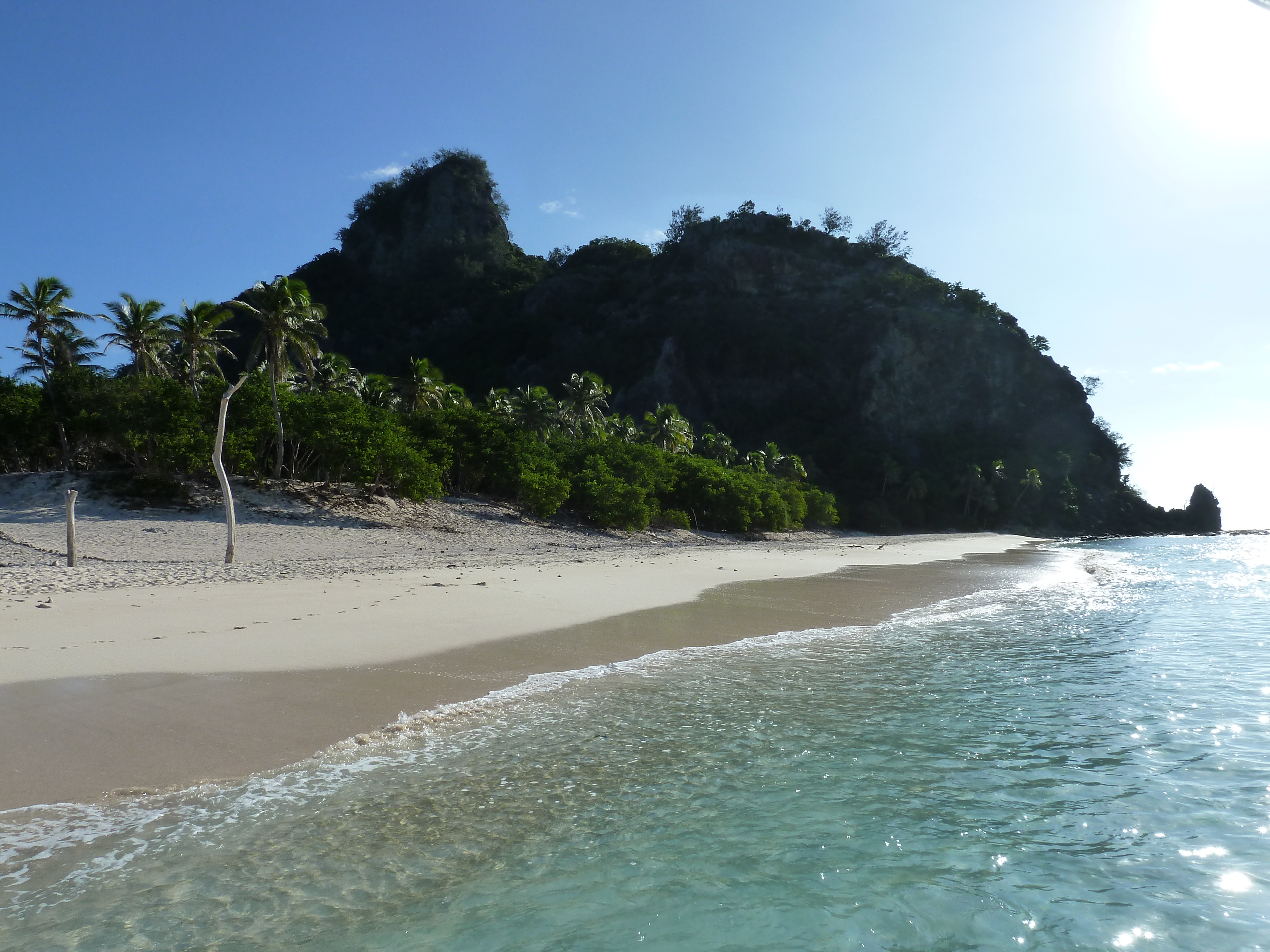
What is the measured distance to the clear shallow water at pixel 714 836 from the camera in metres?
3.70

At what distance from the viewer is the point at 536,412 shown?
51812mm

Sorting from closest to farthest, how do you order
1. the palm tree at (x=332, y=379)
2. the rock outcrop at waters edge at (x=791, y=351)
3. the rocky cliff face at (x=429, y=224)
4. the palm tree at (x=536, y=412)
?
the palm tree at (x=332, y=379)
the palm tree at (x=536, y=412)
the rock outcrop at waters edge at (x=791, y=351)
the rocky cliff face at (x=429, y=224)

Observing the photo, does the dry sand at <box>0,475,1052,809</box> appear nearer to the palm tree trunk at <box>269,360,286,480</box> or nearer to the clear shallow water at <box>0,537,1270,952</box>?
the clear shallow water at <box>0,537,1270,952</box>

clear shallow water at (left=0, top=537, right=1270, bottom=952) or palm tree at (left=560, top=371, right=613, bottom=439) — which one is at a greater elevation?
palm tree at (left=560, top=371, right=613, bottom=439)

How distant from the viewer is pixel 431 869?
13.7ft

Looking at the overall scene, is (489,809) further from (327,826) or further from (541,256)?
(541,256)

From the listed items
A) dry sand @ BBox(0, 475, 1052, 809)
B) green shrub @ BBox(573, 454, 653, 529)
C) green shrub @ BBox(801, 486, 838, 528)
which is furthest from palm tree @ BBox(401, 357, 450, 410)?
green shrub @ BBox(801, 486, 838, 528)

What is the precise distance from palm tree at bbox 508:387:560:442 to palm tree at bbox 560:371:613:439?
5256 mm

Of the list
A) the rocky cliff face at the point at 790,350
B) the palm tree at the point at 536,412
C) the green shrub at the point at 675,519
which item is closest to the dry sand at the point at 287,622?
the green shrub at the point at 675,519

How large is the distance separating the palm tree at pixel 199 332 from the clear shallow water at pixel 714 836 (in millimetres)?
32937

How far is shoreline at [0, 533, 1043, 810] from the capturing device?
567 centimetres

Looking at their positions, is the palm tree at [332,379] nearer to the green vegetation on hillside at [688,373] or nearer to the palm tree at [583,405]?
the green vegetation on hillside at [688,373]

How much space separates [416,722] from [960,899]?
4.74 metres

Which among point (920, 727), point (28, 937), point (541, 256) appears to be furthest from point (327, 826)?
point (541, 256)
